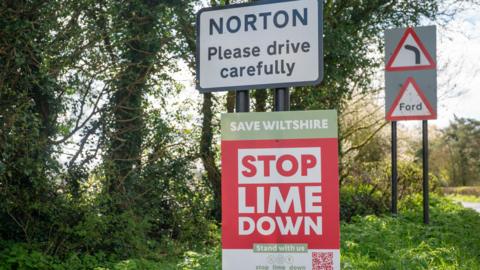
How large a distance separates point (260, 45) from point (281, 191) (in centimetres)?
83

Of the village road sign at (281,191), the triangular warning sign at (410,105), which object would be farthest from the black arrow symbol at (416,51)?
the village road sign at (281,191)

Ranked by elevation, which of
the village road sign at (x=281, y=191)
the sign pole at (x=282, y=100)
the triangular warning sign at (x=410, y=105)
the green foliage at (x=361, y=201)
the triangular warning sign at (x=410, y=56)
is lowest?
the green foliage at (x=361, y=201)

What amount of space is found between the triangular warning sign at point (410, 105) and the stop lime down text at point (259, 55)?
245 inches

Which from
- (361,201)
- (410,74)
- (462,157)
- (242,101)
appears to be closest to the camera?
(242,101)

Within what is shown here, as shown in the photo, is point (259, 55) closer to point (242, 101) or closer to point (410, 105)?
point (242, 101)

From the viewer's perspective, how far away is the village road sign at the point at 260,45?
3.34m

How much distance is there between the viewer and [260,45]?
3395 mm

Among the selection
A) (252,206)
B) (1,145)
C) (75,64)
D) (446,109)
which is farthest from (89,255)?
(446,109)

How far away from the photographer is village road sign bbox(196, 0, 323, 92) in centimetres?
334

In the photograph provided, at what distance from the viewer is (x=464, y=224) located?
11.1 metres

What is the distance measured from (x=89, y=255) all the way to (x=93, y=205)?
71 centimetres

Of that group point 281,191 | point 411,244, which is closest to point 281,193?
point 281,191

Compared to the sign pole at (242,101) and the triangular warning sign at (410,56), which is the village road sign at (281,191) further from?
the triangular warning sign at (410,56)

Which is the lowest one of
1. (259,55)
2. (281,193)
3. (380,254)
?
(380,254)
